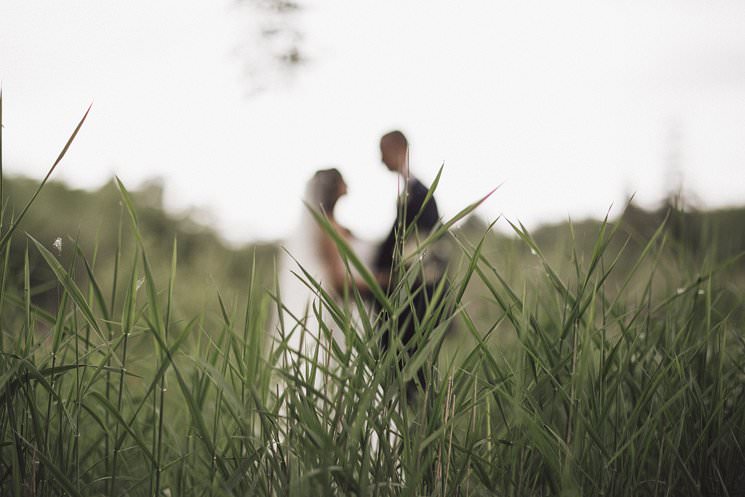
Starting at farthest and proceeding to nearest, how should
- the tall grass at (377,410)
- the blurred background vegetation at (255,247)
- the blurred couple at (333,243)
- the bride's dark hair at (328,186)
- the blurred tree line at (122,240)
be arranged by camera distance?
the blurred tree line at (122,240)
the bride's dark hair at (328,186)
the blurred couple at (333,243)
the blurred background vegetation at (255,247)
the tall grass at (377,410)

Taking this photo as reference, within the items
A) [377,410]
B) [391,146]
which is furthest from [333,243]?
[377,410]

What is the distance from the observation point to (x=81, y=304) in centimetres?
96

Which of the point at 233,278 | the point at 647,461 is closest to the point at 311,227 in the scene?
the point at 647,461

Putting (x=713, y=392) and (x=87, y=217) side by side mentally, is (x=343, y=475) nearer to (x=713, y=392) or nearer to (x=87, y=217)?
(x=713, y=392)

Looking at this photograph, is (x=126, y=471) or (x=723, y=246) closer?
(x=126, y=471)

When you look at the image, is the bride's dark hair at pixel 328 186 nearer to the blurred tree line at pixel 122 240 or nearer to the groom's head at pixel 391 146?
the groom's head at pixel 391 146

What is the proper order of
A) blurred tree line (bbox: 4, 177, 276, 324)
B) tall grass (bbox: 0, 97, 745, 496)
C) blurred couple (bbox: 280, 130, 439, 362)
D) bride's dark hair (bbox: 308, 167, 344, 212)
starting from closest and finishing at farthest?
tall grass (bbox: 0, 97, 745, 496) → blurred couple (bbox: 280, 130, 439, 362) → bride's dark hair (bbox: 308, 167, 344, 212) → blurred tree line (bbox: 4, 177, 276, 324)

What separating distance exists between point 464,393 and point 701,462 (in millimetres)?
473

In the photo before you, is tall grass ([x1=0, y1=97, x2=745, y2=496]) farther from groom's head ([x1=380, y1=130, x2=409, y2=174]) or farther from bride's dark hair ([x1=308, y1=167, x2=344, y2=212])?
bride's dark hair ([x1=308, y1=167, x2=344, y2=212])

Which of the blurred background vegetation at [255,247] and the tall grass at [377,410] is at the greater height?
the blurred background vegetation at [255,247]

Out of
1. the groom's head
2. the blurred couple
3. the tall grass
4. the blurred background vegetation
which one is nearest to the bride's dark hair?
the blurred couple

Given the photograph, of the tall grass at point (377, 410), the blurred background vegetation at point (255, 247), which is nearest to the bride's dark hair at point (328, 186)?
the blurred background vegetation at point (255, 247)

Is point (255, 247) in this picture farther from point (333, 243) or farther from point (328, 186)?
point (328, 186)

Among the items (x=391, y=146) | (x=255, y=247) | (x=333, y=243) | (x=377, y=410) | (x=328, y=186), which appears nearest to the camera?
(x=377, y=410)
